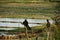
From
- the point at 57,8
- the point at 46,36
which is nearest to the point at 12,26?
the point at 46,36

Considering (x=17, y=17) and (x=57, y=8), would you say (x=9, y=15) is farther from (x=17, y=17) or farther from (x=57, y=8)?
(x=57, y=8)

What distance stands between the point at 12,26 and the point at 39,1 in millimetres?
473

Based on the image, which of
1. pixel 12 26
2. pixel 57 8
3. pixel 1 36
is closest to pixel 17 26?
pixel 12 26

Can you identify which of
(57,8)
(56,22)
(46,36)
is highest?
(57,8)

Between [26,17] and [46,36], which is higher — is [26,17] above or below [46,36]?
above

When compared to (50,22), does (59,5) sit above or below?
above

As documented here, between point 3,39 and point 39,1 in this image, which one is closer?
point 3,39

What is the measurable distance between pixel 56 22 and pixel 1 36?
0.70m

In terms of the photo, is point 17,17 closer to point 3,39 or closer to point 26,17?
point 26,17

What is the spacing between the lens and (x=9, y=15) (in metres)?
2.45

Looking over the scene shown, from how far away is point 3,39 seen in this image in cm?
234

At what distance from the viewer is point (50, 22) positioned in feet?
7.97

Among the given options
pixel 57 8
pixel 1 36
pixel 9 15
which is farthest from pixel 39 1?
pixel 1 36

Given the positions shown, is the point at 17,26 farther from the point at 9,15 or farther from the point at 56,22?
the point at 56,22
